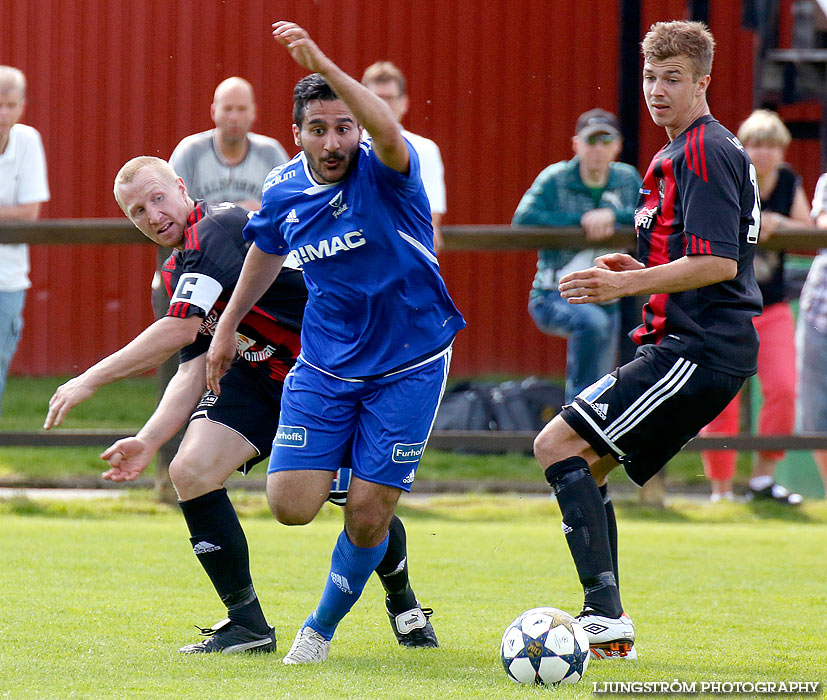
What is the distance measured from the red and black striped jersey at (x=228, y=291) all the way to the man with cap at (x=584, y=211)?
10.9ft

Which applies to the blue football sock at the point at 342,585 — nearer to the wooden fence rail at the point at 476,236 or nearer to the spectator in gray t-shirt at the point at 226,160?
the spectator in gray t-shirt at the point at 226,160

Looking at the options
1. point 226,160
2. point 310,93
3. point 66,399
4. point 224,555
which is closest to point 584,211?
point 226,160

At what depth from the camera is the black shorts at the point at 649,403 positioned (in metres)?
4.34

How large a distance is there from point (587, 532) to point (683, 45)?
176 cm

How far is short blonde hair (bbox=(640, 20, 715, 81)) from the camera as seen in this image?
172 inches

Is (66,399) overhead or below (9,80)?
below

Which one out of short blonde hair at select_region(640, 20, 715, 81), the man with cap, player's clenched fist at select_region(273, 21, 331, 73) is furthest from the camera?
the man with cap

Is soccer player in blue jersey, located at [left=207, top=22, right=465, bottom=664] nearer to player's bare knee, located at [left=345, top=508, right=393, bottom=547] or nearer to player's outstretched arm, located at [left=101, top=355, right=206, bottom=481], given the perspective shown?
player's bare knee, located at [left=345, top=508, right=393, bottom=547]

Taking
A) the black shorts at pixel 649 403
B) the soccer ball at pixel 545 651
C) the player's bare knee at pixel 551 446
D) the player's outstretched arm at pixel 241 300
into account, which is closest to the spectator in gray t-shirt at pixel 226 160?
the player's outstretched arm at pixel 241 300

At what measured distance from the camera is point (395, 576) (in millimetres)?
4602

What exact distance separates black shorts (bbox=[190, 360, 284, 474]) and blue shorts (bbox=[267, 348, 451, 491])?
255 mm

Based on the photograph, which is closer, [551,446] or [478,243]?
[551,446]

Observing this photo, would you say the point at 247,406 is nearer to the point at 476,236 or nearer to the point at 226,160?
the point at 226,160

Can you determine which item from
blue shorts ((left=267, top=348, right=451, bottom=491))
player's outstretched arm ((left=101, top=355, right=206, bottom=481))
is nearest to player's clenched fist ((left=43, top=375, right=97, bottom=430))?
player's outstretched arm ((left=101, top=355, right=206, bottom=481))
